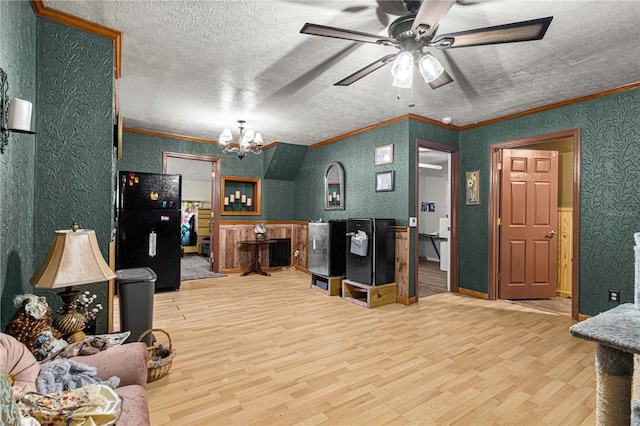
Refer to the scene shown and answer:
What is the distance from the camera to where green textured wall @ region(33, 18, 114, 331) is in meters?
2.12

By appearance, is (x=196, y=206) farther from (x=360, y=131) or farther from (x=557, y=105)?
(x=557, y=105)

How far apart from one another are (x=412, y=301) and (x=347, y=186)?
211 centimetres

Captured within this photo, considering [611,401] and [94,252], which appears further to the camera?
[94,252]

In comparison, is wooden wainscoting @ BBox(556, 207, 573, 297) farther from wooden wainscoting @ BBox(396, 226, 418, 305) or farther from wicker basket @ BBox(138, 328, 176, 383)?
wicker basket @ BBox(138, 328, 176, 383)

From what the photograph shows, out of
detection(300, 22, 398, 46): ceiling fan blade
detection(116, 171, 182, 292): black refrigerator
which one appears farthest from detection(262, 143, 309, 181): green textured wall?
detection(300, 22, 398, 46): ceiling fan blade

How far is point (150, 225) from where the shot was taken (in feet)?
14.7

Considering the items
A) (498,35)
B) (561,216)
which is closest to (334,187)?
(561,216)

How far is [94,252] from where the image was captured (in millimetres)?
1812

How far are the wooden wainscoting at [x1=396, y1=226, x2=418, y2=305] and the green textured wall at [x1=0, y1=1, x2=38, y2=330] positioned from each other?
368 centimetres

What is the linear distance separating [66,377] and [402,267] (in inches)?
143

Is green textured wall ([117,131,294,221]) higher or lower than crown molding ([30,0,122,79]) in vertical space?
lower

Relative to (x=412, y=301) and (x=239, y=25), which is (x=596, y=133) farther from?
(x=239, y=25)

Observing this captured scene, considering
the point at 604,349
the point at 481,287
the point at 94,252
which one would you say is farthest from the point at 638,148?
the point at 94,252

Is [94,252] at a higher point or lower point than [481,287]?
higher
